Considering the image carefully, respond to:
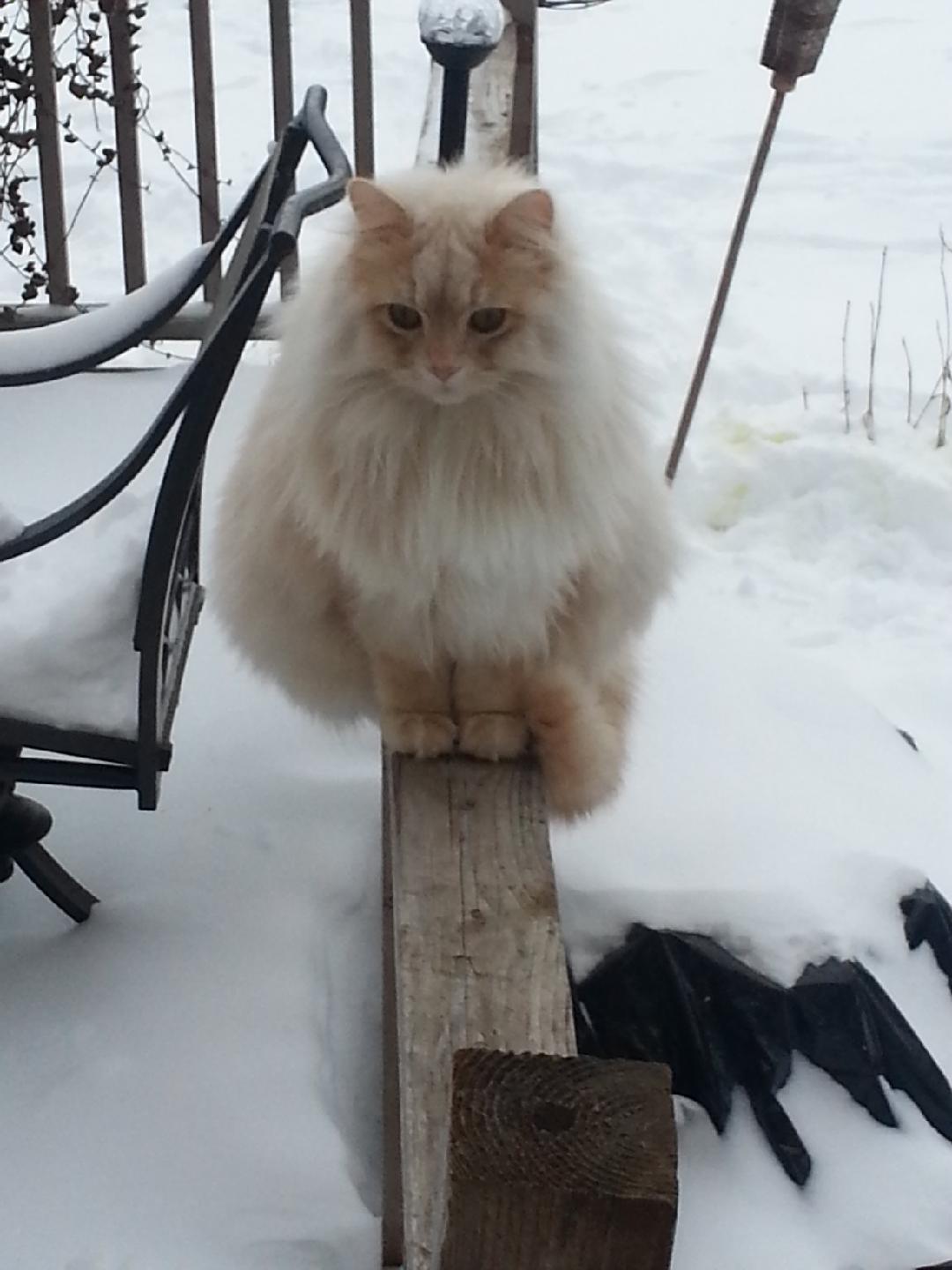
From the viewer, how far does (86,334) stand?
1.54 meters

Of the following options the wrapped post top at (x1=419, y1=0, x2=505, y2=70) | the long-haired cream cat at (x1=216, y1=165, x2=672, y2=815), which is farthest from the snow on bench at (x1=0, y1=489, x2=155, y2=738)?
the wrapped post top at (x1=419, y1=0, x2=505, y2=70)

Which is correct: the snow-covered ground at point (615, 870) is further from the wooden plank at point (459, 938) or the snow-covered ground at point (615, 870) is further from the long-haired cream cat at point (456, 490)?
the wooden plank at point (459, 938)

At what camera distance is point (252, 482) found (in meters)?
1.53

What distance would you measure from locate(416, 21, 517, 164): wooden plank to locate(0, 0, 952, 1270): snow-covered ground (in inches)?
16.3

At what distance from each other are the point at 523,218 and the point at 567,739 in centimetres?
55

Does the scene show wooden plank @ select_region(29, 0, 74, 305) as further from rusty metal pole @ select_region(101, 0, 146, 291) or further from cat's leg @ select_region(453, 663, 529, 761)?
cat's leg @ select_region(453, 663, 529, 761)

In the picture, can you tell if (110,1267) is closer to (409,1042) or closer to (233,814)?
(409,1042)

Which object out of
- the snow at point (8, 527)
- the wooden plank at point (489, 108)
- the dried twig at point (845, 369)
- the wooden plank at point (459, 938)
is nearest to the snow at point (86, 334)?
the snow at point (8, 527)


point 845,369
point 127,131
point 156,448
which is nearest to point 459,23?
point 156,448

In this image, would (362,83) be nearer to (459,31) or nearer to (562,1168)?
(459,31)

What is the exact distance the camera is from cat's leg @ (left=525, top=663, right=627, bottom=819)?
151 centimetres

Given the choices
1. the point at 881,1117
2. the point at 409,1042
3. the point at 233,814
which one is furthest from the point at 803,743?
the point at 409,1042

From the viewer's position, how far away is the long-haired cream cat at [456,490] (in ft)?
4.25

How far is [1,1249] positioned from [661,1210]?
3.31ft
